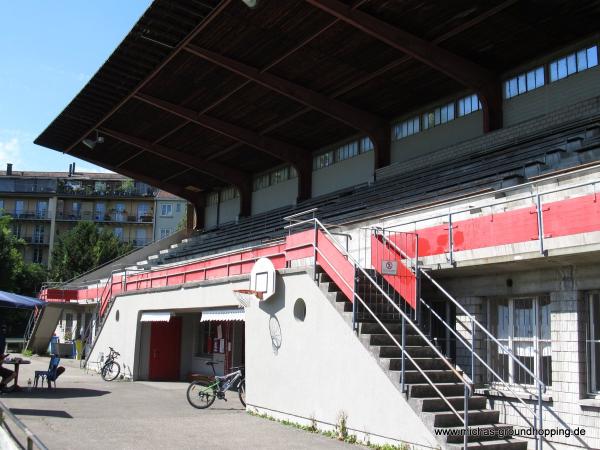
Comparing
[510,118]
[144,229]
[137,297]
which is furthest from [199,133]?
[144,229]

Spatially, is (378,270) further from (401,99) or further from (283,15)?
(401,99)

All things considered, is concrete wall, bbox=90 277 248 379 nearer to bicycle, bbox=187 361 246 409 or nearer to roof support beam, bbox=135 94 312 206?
bicycle, bbox=187 361 246 409

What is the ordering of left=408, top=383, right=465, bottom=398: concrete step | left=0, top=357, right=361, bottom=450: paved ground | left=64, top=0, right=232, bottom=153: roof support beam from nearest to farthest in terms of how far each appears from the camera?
Answer: left=408, top=383, right=465, bottom=398: concrete step → left=0, top=357, right=361, bottom=450: paved ground → left=64, top=0, right=232, bottom=153: roof support beam

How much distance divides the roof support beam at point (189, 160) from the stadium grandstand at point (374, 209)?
111 millimetres

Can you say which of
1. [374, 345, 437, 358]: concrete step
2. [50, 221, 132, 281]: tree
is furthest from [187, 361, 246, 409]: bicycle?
[50, 221, 132, 281]: tree

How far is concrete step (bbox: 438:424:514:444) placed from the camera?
8562 millimetres

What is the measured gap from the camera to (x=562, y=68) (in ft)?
62.4

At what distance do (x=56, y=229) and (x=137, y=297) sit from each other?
5942 centimetres

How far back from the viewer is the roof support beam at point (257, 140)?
86.7 ft

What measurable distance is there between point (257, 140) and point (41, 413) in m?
18.1

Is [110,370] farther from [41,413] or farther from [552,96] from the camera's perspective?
[552,96]

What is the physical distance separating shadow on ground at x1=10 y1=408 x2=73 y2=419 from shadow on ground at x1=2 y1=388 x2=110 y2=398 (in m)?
2.82

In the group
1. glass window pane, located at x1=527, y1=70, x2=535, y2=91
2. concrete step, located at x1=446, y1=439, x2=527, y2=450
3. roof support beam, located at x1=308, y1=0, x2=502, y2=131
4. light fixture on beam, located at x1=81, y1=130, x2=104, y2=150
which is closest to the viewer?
concrete step, located at x1=446, y1=439, x2=527, y2=450

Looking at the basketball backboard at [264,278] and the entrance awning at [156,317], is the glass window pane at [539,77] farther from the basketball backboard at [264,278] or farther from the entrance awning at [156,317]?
the entrance awning at [156,317]
